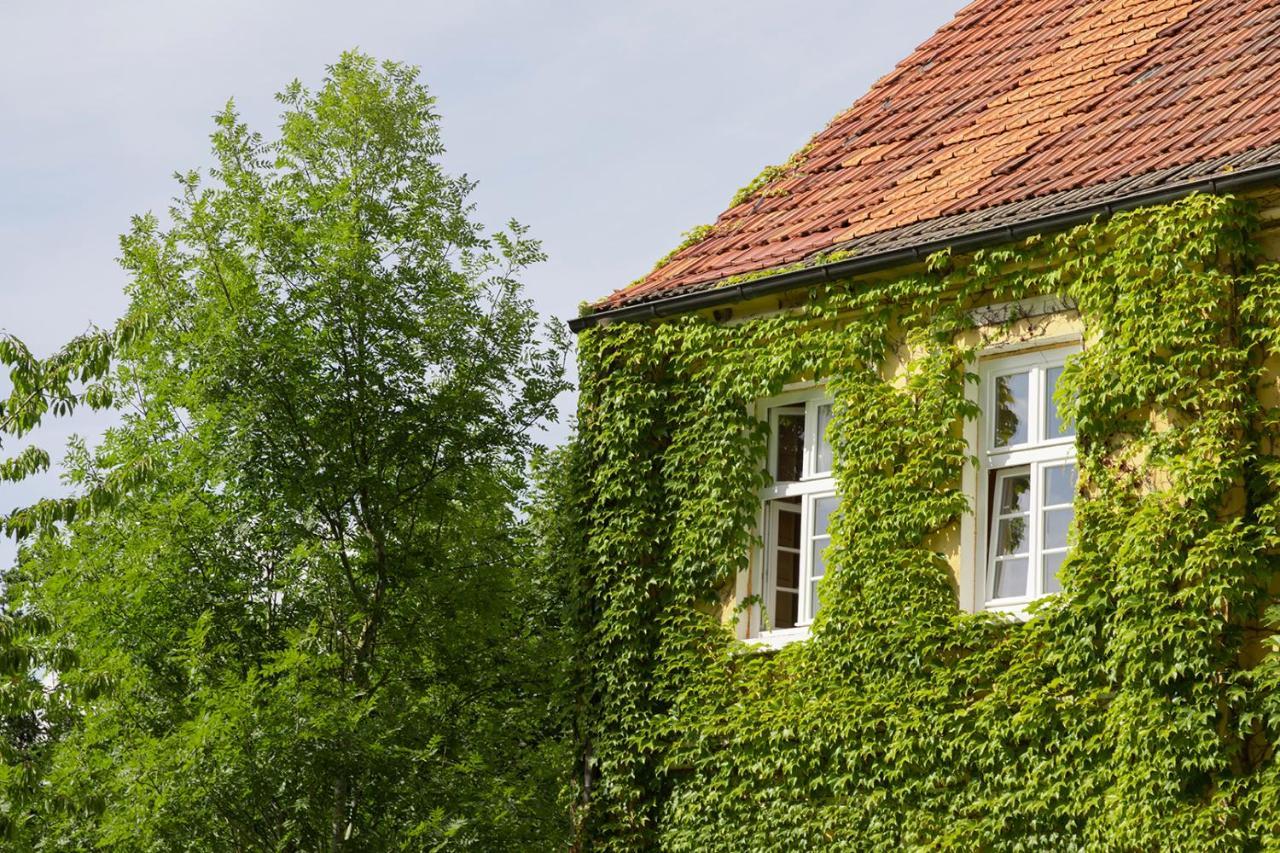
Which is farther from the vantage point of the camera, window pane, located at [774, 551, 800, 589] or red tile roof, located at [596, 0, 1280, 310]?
window pane, located at [774, 551, 800, 589]

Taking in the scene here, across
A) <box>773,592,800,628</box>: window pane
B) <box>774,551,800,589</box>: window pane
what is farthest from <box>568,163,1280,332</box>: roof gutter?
<box>773,592,800,628</box>: window pane

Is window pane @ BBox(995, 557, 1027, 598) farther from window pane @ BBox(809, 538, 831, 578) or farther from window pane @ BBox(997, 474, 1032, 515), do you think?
window pane @ BBox(809, 538, 831, 578)

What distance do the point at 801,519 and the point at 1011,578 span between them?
1.94 meters

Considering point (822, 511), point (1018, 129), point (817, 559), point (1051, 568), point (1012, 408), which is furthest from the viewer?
point (1018, 129)

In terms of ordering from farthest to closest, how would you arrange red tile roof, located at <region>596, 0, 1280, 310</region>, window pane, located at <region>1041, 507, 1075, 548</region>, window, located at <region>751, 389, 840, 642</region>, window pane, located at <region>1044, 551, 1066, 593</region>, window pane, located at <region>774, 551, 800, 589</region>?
window pane, located at <region>774, 551, 800, 589</region> → window, located at <region>751, 389, 840, 642</region> → red tile roof, located at <region>596, 0, 1280, 310</region> → window pane, located at <region>1041, 507, 1075, 548</region> → window pane, located at <region>1044, 551, 1066, 593</region>

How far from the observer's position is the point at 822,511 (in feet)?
43.7

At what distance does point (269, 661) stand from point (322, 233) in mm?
4801

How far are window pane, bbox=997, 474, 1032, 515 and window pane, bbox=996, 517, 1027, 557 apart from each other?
0.09 m

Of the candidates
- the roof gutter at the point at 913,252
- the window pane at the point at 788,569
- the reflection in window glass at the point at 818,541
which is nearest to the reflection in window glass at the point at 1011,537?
the reflection in window glass at the point at 818,541

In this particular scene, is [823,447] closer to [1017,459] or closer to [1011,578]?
[1017,459]

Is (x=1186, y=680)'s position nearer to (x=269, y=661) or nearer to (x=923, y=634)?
(x=923, y=634)

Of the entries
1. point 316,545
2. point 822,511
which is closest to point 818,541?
point 822,511

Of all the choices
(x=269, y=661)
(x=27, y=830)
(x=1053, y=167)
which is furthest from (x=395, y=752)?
(x=1053, y=167)

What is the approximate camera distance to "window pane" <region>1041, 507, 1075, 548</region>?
39.0ft
